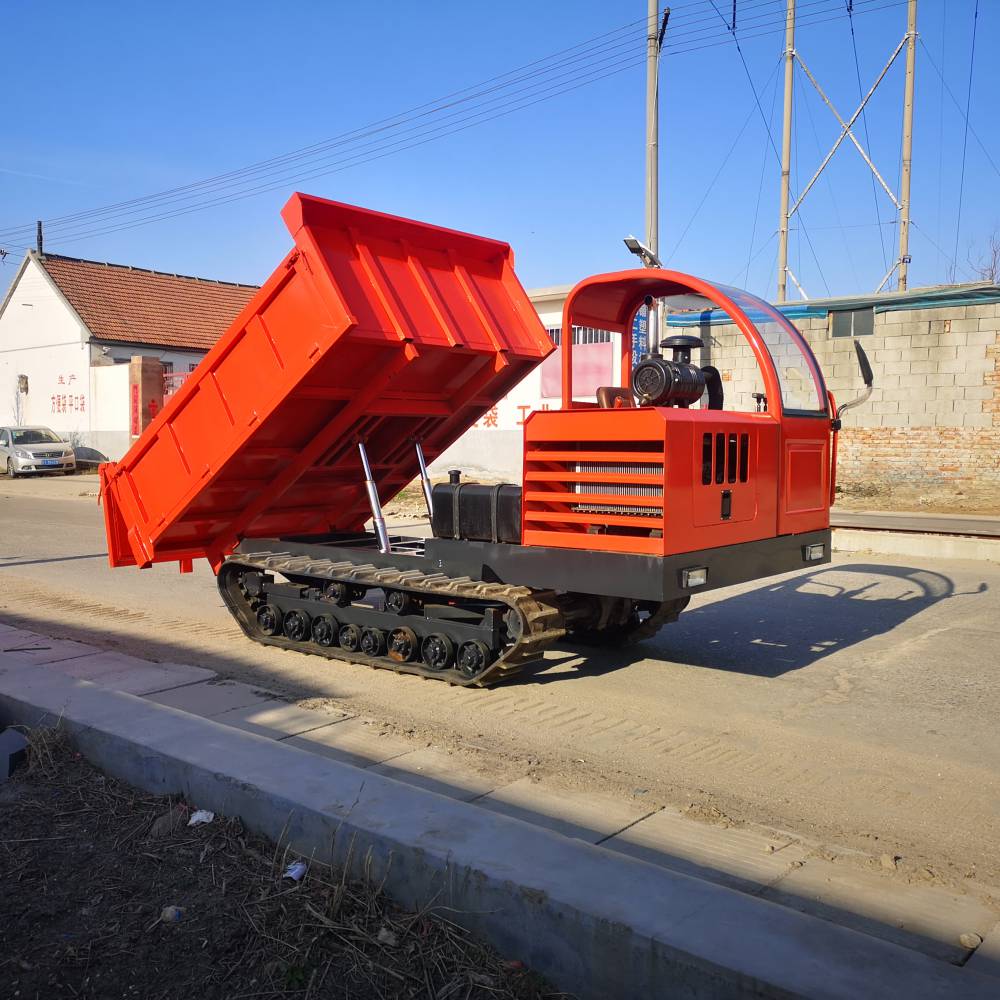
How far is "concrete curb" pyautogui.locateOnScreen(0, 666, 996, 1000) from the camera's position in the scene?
8.41ft

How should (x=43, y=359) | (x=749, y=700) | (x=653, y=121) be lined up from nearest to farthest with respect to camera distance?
(x=749, y=700) < (x=653, y=121) < (x=43, y=359)

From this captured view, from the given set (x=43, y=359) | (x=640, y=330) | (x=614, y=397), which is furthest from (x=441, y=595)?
(x=43, y=359)

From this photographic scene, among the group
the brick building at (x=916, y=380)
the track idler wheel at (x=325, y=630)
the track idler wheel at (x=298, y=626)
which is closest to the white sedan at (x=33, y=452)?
the brick building at (x=916, y=380)

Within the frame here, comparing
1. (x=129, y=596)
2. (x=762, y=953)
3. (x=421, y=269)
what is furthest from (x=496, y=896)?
(x=129, y=596)

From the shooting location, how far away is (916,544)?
12.9 m

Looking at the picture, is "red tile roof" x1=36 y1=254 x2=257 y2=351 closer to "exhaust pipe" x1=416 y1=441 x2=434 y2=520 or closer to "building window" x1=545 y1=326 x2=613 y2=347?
"exhaust pipe" x1=416 y1=441 x2=434 y2=520

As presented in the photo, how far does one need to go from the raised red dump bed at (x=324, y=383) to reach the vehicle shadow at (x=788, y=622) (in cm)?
226

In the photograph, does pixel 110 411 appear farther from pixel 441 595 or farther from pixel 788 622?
pixel 441 595

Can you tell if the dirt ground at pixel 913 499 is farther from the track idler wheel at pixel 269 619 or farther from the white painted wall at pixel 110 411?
the white painted wall at pixel 110 411

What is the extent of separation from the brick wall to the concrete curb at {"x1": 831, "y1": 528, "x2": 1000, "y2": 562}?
6523 mm

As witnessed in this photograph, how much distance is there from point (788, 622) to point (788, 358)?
316 centimetres

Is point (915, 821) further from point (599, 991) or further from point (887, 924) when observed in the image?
point (599, 991)

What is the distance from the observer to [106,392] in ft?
111

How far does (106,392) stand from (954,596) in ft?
98.8
